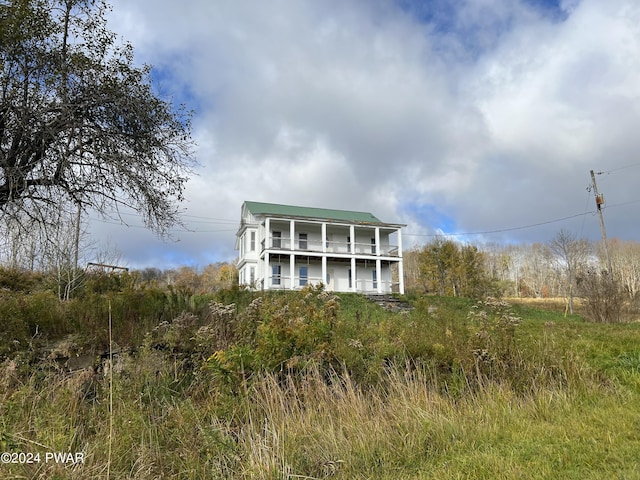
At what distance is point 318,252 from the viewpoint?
29281mm

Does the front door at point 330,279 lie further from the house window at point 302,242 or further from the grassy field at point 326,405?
the grassy field at point 326,405

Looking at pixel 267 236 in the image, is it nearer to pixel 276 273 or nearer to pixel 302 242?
pixel 276 273

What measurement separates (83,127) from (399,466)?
6047 mm

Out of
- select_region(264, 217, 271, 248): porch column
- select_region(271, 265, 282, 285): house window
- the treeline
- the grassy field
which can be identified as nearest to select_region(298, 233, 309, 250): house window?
select_region(271, 265, 282, 285): house window

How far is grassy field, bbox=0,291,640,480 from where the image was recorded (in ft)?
10.8

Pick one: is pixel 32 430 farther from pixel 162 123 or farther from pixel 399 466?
pixel 162 123

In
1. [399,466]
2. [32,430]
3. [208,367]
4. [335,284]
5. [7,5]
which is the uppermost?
[7,5]

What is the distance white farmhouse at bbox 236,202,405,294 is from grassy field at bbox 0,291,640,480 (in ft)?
74.0

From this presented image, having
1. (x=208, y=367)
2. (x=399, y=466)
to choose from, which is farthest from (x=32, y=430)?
(x=399, y=466)

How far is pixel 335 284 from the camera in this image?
30734mm

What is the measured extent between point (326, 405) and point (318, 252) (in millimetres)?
25072

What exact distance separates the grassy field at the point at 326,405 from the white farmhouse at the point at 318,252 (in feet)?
74.0

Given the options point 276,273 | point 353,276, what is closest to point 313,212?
point 276,273

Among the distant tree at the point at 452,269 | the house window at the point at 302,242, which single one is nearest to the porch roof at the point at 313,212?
the house window at the point at 302,242
